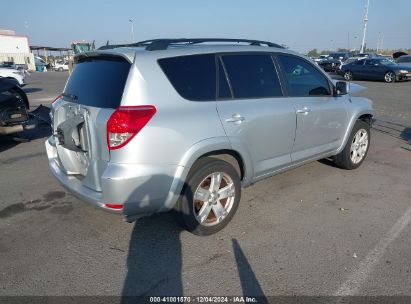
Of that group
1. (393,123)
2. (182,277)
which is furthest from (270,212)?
(393,123)

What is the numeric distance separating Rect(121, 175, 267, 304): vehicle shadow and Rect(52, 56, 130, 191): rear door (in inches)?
20.5

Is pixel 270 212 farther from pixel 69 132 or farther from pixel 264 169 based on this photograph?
pixel 69 132

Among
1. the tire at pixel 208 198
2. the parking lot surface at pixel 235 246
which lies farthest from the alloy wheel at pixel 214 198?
the parking lot surface at pixel 235 246

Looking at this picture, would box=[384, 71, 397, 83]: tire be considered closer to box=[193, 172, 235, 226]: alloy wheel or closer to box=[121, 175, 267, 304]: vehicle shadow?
box=[193, 172, 235, 226]: alloy wheel

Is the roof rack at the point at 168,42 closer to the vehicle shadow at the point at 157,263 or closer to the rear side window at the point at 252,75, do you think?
the rear side window at the point at 252,75

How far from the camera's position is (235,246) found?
327cm

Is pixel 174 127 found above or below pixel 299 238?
above

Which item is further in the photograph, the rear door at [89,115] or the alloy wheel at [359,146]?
the alloy wheel at [359,146]

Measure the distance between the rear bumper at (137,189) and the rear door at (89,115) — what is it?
0.40 feet

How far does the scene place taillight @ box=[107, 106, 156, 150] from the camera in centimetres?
272

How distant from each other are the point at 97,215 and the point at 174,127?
1.65 m

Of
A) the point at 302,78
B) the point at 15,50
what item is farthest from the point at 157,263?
the point at 15,50

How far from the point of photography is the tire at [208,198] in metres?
3.16

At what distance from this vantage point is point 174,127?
290 centimetres
